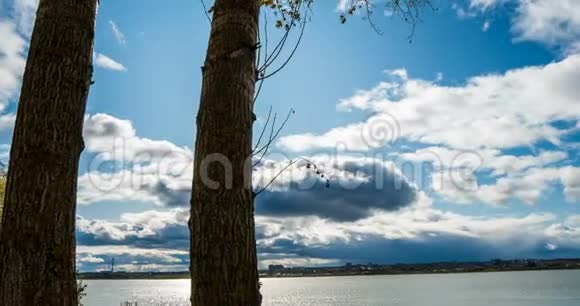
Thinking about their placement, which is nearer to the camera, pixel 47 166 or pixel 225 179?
pixel 225 179

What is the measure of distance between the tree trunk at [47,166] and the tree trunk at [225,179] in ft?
4.44

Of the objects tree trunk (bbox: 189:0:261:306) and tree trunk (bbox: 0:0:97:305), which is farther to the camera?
tree trunk (bbox: 0:0:97:305)

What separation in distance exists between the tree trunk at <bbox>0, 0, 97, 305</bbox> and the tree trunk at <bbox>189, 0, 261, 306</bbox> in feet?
4.44

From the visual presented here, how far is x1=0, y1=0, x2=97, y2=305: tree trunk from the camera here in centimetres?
412

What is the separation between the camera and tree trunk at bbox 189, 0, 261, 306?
133 inches

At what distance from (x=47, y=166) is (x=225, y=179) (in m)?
1.67

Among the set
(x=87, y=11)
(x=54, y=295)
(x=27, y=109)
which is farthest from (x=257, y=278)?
(x=87, y=11)

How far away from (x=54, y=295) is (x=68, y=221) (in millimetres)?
587

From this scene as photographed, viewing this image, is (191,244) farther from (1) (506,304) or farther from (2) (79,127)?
(1) (506,304)

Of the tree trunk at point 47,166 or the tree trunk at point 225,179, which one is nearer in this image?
the tree trunk at point 225,179

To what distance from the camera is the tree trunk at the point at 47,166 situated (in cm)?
412

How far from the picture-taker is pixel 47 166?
4.26 meters

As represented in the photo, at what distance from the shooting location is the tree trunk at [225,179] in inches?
133

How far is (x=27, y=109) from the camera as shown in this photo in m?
4.37
